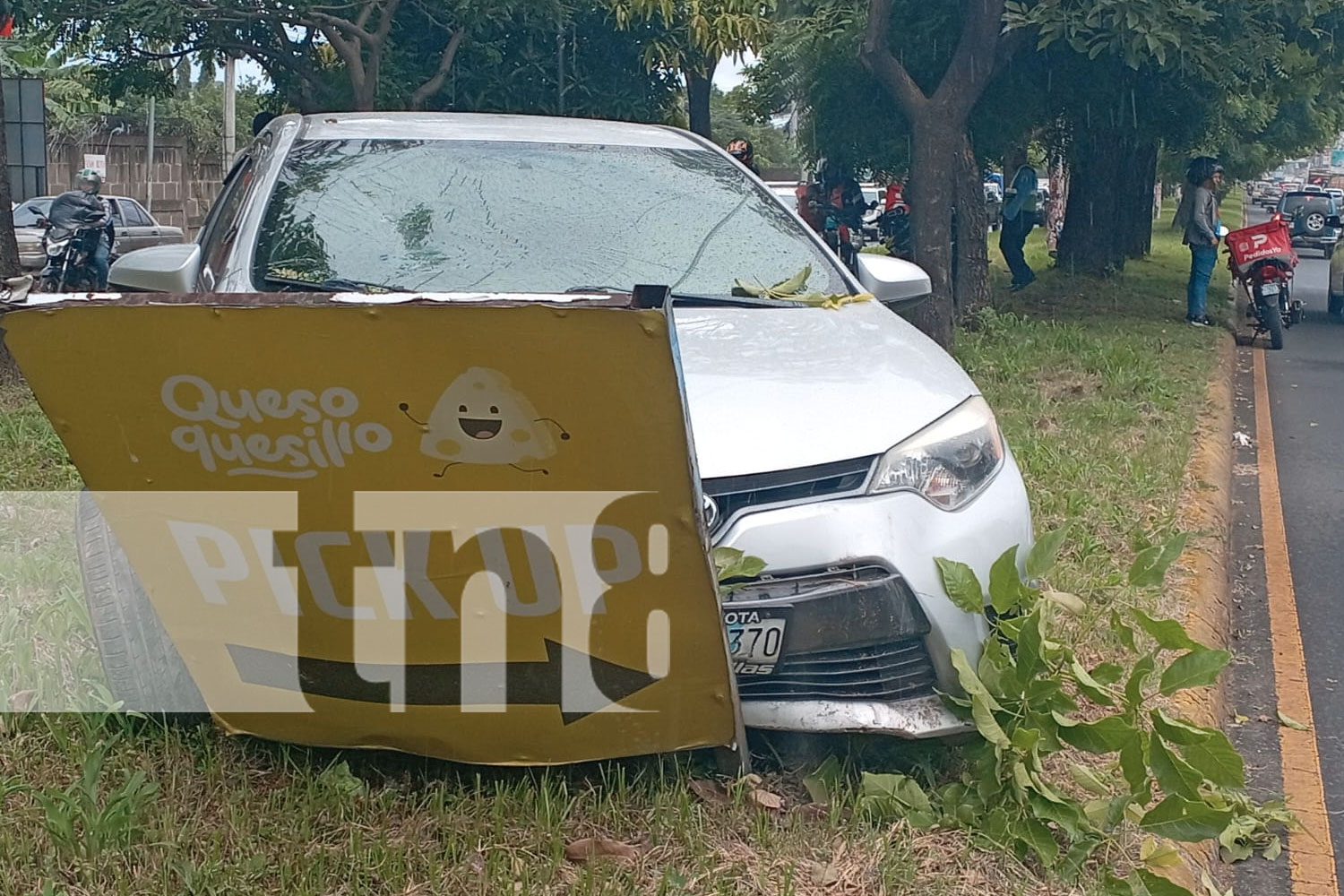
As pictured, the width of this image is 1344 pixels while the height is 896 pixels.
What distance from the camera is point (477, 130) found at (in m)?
4.80

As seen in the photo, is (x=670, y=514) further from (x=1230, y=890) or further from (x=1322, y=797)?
(x=1322, y=797)

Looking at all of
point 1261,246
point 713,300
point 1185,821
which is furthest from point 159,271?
point 1261,246

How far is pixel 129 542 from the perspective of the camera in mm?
2711

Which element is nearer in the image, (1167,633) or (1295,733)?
(1167,633)

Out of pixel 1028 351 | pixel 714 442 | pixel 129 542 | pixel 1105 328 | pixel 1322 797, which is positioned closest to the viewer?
pixel 129 542

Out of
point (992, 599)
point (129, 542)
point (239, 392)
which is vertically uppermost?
point (239, 392)

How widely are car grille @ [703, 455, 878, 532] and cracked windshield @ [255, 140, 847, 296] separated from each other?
3.73 ft

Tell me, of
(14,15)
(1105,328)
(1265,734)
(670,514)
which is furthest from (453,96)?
(670,514)

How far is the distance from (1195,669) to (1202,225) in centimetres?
1199

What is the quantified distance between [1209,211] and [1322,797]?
445 inches

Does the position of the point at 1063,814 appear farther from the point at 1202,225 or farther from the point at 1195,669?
the point at 1202,225

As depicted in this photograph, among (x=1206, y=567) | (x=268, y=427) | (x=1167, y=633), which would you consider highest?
(x=268, y=427)

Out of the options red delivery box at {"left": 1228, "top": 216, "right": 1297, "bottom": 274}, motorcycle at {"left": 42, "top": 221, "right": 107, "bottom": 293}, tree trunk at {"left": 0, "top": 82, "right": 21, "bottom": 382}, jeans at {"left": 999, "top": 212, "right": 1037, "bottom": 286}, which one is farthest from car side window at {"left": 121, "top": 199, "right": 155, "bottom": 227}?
red delivery box at {"left": 1228, "top": 216, "right": 1297, "bottom": 274}

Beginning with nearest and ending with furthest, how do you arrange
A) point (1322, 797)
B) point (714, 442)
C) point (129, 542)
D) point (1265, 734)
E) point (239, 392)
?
point (239, 392)
point (129, 542)
point (714, 442)
point (1322, 797)
point (1265, 734)
